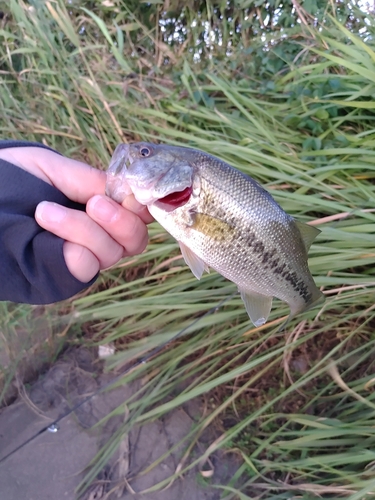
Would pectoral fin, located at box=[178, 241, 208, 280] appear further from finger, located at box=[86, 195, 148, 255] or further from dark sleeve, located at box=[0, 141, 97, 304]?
dark sleeve, located at box=[0, 141, 97, 304]

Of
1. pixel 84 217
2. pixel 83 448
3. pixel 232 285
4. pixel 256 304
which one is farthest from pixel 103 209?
pixel 83 448

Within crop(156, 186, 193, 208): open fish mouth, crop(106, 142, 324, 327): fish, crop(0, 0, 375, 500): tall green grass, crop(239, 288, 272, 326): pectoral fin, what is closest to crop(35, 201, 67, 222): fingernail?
crop(106, 142, 324, 327): fish

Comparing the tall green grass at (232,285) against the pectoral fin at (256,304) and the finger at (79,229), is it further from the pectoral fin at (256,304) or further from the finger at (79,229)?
the finger at (79,229)

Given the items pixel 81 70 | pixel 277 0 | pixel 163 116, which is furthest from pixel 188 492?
pixel 277 0

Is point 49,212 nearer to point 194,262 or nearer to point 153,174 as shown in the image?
point 153,174

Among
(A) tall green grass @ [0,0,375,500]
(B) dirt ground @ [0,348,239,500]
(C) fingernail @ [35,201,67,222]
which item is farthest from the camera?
(B) dirt ground @ [0,348,239,500]

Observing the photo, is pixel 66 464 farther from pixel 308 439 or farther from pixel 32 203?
pixel 32 203

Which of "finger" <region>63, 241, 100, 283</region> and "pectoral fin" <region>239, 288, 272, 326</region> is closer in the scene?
"finger" <region>63, 241, 100, 283</region>
